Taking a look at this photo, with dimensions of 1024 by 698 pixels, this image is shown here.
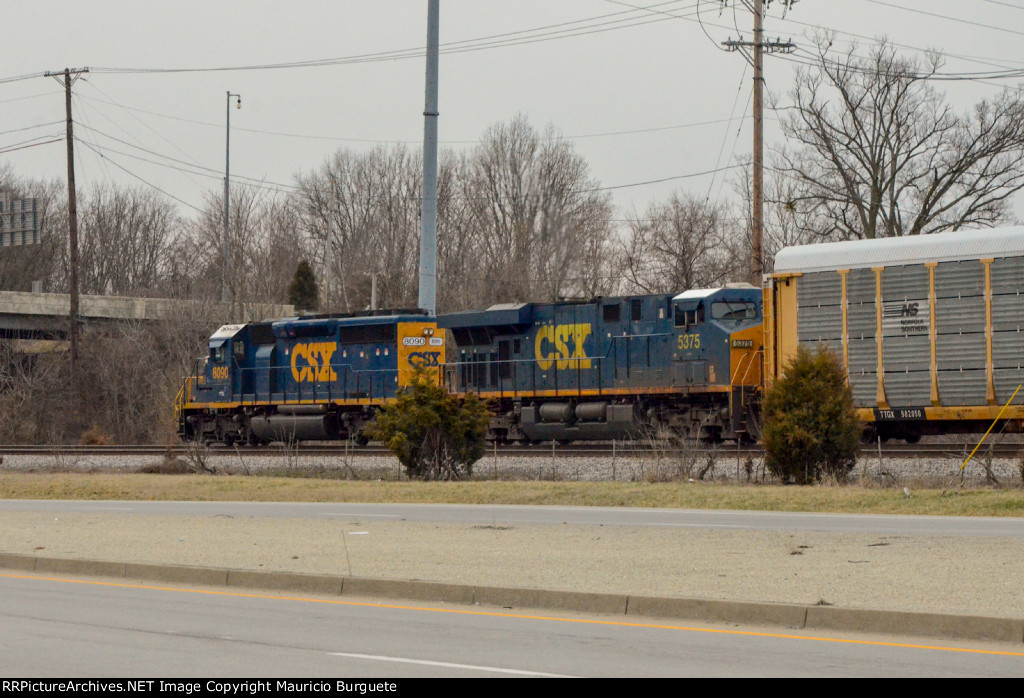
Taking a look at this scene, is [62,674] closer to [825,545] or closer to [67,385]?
[825,545]

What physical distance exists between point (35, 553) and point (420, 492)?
9.21 meters

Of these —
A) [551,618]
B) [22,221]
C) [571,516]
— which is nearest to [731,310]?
[571,516]

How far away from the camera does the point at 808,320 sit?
26.9m

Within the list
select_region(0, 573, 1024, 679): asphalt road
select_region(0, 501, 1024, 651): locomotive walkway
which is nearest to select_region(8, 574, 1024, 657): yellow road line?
select_region(0, 573, 1024, 679): asphalt road

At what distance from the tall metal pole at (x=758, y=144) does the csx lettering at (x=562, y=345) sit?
476 centimetres

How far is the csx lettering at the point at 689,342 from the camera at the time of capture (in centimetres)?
3047

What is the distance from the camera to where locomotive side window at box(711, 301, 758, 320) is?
30406 millimetres

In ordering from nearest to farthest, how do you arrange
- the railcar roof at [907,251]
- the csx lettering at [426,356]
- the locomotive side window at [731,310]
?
the railcar roof at [907,251] → the locomotive side window at [731,310] → the csx lettering at [426,356]

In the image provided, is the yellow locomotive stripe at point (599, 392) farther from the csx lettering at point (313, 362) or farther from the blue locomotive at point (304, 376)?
the csx lettering at point (313, 362)

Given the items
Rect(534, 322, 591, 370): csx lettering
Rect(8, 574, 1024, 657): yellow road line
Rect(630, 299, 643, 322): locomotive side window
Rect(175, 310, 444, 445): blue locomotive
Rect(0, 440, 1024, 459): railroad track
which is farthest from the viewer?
Rect(175, 310, 444, 445): blue locomotive

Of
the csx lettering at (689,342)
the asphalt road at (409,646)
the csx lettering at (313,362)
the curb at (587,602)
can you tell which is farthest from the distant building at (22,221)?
the asphalt road at (409,646)

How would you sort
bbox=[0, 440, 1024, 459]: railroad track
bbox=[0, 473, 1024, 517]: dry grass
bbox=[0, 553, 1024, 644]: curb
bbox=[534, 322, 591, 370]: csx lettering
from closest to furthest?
1. bbox=[0, 553, 1024, 644]: curb
2. bbox=[0, 473, 1024, 517]: dry grass
3. bbox=[0, 440, 1024, 459]: railroad track
4. bbox=[534, 322, 591, 370]: csx lettering

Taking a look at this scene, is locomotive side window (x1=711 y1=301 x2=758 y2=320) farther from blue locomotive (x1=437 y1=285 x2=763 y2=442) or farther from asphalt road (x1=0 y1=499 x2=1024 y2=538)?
asphalt road (x1=0 y1=499 x2=1024 y2=538)

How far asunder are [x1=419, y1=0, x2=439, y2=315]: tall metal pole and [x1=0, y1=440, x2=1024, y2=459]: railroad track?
184 inches
